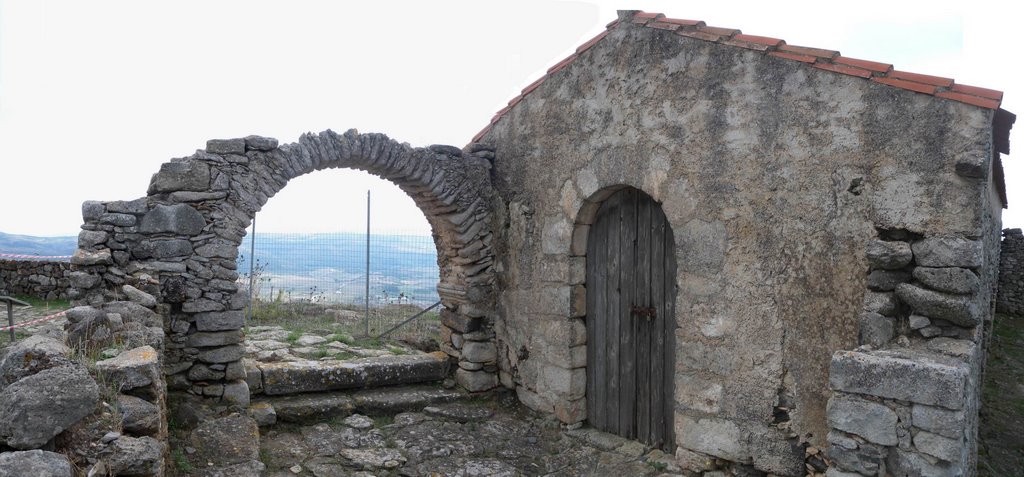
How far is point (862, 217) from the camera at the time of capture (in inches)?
158

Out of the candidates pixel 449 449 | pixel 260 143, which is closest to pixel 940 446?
pixel 449 449

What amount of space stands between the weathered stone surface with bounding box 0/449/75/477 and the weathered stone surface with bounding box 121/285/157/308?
2.71m

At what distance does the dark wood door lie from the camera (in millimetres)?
5355

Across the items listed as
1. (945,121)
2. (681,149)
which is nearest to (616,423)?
(681,149)

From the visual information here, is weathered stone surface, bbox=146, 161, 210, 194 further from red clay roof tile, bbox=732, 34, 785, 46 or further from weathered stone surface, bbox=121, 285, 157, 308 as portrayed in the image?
red clay roof tile, bbox=732, 34, 785, 46

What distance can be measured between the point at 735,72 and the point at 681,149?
67cm

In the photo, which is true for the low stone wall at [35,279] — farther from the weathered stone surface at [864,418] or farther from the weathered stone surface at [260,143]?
the weathered stone surface at [864,418]

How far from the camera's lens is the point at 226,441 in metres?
4.43

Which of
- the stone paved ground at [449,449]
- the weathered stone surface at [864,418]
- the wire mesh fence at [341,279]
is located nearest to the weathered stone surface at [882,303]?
the weathered stone surface at [864,418]

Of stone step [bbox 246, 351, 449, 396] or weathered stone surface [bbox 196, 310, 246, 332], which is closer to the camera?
weathered stone surface [bbox 196, 310, 246, 332]

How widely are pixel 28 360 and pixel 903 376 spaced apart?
12.9ft

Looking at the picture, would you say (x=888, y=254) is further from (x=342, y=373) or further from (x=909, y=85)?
(x=342, y=373)

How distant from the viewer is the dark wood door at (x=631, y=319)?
536cm

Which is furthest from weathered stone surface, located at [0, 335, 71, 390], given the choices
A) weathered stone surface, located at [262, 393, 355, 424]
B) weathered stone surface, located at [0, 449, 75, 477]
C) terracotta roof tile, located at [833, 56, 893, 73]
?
terracotta roof tile, located at [833, 56, 893, 73]
